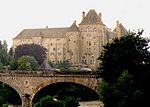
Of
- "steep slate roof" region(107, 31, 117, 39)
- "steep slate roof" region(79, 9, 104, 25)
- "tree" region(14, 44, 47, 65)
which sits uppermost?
"steep slate roof" region(79, 9, 104, 25)

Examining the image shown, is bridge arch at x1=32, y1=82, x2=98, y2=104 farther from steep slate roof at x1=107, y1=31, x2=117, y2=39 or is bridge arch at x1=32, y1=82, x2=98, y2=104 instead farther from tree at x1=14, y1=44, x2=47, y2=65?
steep slate roof at x1=107, y1=31, x2=117, y2=39

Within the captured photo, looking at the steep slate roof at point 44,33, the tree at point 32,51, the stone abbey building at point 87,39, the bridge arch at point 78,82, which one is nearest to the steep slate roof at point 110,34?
the stone abbey building at point 87,39

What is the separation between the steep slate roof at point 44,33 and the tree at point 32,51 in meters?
8.43

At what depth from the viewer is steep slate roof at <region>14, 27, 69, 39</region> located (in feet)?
481

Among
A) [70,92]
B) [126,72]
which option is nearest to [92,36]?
[70,92]

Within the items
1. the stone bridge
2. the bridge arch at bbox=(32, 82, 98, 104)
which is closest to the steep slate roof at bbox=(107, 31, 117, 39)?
the bridge arch at bbox=(32, 82, 98, 104)

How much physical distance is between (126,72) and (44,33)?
4028 inches

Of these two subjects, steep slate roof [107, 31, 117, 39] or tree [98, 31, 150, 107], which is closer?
tree [98, 31, 150, 107]

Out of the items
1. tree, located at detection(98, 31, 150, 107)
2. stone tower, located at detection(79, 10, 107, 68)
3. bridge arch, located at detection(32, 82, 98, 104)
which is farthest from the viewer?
stone tower, located at detection(79, 10, 107, 68)

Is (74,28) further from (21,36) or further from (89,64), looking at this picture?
(21,36)

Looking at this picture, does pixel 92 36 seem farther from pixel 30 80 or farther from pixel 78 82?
pixel 78 82

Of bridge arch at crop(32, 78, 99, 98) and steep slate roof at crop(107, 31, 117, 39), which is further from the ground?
steep slate roof at crop(107, 31, 117, 39)

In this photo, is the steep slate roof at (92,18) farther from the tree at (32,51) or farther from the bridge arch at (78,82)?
the bridge arch at (78,82)

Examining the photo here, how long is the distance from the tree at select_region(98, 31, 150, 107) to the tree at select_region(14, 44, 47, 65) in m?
80.6
